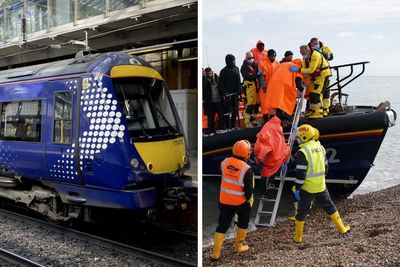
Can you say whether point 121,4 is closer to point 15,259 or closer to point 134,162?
point 134,162

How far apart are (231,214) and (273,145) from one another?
451mm

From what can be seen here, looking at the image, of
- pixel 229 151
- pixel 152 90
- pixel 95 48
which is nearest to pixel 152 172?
pixel 152 90

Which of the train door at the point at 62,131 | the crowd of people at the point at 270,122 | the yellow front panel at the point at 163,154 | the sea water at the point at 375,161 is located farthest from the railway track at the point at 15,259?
the crowd of people at the point at 270,122

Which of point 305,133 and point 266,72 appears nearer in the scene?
point 305,133

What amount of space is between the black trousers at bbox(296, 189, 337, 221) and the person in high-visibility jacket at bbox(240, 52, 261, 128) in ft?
1.42

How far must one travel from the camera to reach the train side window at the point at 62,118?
4.32 meters

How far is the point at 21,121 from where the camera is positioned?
4.96 metres

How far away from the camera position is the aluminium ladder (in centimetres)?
228

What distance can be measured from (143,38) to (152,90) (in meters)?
3.31

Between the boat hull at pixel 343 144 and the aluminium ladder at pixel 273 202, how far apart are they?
3cm

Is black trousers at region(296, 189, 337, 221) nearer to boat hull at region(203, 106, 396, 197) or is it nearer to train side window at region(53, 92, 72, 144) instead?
boat hull at region(203, 106, 396, 197)

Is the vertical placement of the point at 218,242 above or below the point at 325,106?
below

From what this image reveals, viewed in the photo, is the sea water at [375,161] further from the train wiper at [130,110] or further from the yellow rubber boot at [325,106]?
the train wiper at [130,110]

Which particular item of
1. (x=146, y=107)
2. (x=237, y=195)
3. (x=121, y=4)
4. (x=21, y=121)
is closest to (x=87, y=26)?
(x=121, y=4)
